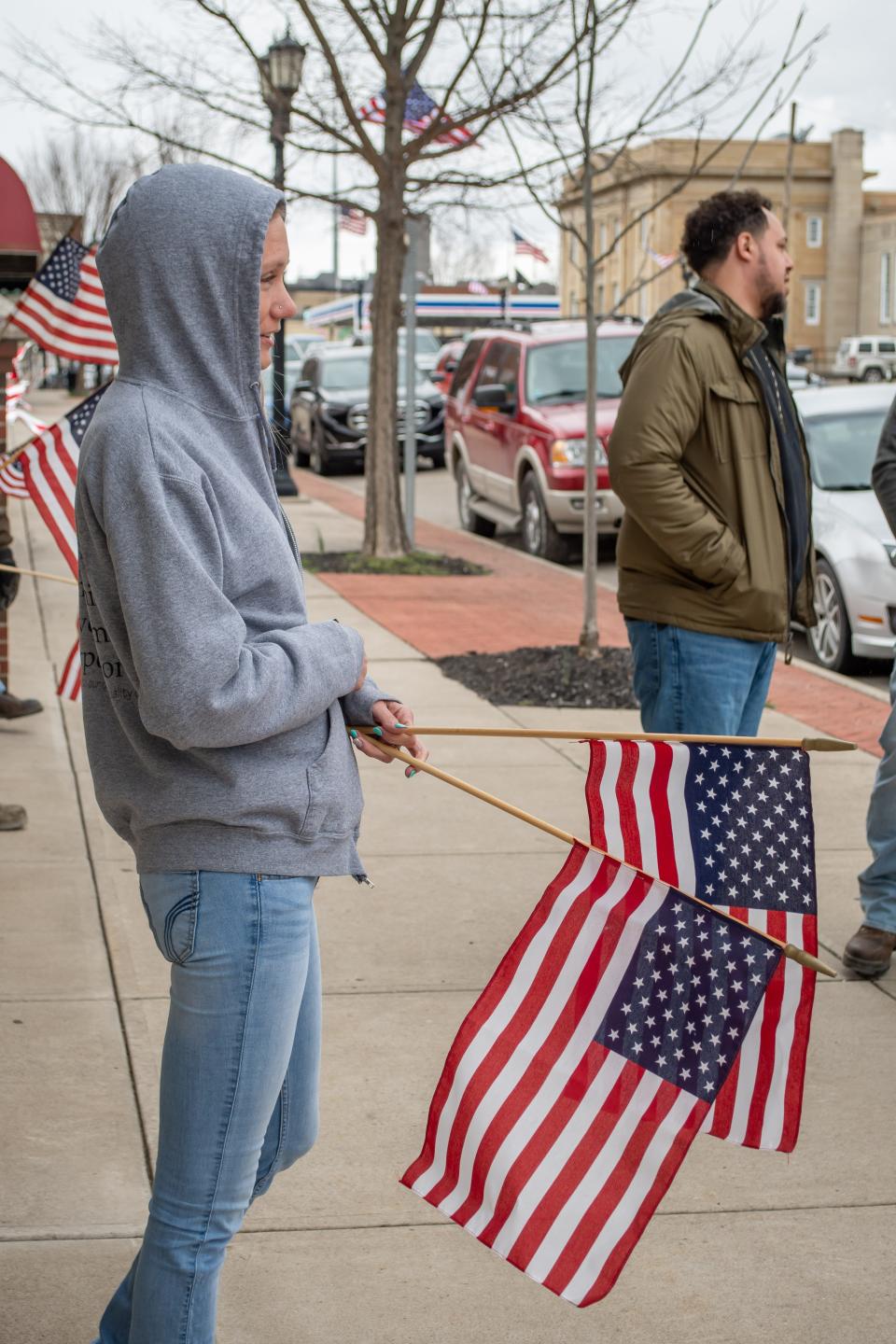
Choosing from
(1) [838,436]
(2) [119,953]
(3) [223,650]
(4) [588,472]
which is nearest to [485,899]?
(2) [119,953]

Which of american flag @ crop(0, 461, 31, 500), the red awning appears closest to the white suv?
the red awning

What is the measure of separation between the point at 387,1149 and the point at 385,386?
11.3 m

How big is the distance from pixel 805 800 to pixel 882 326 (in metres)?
82.4

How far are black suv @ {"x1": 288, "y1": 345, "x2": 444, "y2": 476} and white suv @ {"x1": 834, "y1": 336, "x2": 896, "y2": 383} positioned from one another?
38.4m

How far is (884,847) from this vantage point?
4695mm

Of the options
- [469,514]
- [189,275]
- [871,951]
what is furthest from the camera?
[469,514]

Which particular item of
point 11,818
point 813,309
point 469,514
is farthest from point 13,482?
point 813,309

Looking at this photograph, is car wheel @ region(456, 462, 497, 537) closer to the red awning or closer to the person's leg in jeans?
the red awning

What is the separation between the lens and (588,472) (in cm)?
940

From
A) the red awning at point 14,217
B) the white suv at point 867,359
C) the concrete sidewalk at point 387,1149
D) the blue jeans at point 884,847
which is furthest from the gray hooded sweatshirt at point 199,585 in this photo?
the white suv at point 867,359

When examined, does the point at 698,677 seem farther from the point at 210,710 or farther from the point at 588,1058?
the point at 210,710

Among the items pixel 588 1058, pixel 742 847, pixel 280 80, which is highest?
pixel 280 80

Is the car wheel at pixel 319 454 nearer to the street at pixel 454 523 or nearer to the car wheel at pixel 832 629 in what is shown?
the street at pixel 454 523

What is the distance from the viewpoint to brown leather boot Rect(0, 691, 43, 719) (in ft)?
25.7
